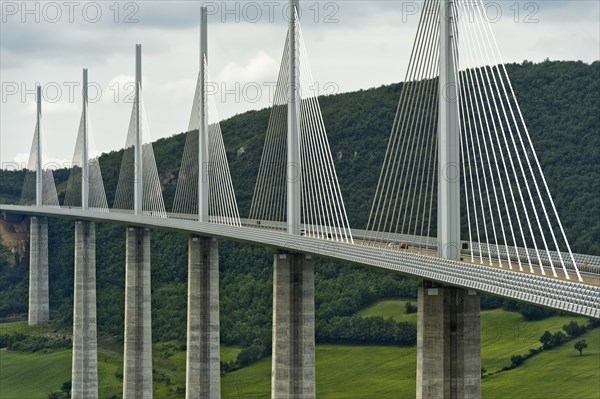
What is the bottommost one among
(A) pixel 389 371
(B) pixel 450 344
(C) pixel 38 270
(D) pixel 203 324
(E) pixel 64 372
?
(E) pixel 64 372

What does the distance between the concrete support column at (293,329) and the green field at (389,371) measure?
19.1 meters

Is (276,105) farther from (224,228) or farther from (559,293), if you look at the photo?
(559,293)

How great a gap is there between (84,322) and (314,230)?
27643 millimetres

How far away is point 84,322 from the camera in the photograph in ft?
216

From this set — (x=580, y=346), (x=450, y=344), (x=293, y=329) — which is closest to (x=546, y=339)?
(x=580, y=346)

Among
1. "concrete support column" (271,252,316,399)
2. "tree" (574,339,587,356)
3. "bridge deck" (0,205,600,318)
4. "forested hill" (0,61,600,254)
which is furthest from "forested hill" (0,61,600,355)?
"bridge deck" (0,205,600,318)

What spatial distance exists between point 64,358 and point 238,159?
20581 millimetres

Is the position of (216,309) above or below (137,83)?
below

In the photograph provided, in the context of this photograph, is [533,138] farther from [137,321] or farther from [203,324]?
[203,324]

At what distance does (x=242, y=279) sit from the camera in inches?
2970

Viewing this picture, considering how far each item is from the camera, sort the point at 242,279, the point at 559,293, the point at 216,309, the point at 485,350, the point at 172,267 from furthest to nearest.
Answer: the point at 172,267
the point at 242,279
the point at 485,350
the point at 216,309
the point at 559,293

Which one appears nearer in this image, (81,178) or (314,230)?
(314,230)

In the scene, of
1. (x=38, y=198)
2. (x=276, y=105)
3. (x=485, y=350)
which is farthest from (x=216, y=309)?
(x=38, y=198)

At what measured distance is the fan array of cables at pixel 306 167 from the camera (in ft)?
122
